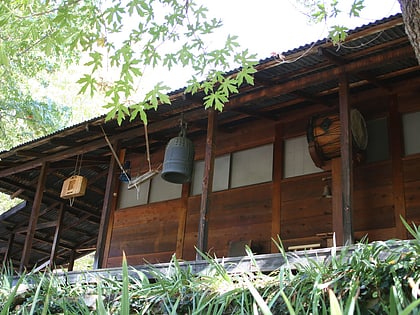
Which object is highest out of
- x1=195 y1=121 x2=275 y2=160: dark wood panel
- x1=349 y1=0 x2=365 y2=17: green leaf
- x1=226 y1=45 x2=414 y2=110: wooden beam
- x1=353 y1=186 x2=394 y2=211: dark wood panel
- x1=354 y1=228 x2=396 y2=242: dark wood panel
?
x1=195 y1=121 x2=275 y2=160: dark wood panel

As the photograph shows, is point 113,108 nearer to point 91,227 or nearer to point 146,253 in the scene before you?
point 146,253

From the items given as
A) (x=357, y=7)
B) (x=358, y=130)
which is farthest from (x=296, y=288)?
(x=358, y=130)

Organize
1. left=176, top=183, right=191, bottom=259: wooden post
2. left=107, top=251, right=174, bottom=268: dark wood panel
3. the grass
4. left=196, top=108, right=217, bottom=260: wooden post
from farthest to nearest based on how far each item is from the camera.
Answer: left=107, top=251, right=174, bottom=268: dark wood panel, left=176, top=183, right=191, bottom=259: wooden post, left=196, top=108, right=217, bottom=260: wooden post, the grass

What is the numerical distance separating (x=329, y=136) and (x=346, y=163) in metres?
1.17

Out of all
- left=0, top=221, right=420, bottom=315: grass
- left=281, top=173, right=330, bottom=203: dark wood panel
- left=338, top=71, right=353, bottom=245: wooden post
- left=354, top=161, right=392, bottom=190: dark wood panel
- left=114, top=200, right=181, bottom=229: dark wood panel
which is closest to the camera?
left=0, top=221, right=420, bottom=315: grass

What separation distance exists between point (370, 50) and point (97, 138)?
180 inches

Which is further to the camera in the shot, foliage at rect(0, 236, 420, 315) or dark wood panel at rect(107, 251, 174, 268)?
dark wood panel at rect(107, 251, 174, 268)

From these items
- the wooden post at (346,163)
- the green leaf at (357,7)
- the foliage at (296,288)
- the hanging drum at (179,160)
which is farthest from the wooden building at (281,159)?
the foliage at (296,288)

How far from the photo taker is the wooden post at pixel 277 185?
661 cm

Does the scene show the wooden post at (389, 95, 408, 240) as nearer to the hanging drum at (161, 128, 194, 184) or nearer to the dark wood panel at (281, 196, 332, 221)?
the dark wood panel at (281, 196, 332, 221)

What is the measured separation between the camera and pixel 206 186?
5762 millimetres

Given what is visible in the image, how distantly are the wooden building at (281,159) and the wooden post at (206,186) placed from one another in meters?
0.01

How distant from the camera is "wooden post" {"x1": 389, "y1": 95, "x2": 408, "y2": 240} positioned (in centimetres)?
557

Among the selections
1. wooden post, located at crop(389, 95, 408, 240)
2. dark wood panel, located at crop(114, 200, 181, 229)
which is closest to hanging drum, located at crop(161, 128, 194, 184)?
dark wood panel, located at crop(114, 200, 181, 229)
